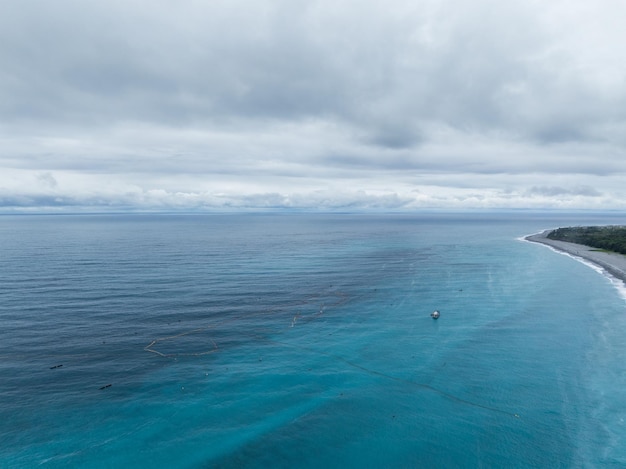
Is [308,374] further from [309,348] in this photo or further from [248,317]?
[248,317]

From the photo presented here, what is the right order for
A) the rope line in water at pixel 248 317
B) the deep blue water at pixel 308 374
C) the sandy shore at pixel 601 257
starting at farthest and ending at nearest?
1. the sandy shore at pixel 601 257
2. the rope line in water at pixel 248 317
3. the deep blue water at pixel 308 374

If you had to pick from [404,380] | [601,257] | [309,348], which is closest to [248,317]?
[309,348]

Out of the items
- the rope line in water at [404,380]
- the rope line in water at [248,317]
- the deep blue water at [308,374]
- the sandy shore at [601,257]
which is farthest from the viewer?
the sandy shore at [601,257]

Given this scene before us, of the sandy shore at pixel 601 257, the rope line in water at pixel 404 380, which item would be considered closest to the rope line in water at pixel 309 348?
the rope line in water at pixel 404 380

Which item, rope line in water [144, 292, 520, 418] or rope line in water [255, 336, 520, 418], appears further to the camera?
rope line in water [144, 292, 520, 418]

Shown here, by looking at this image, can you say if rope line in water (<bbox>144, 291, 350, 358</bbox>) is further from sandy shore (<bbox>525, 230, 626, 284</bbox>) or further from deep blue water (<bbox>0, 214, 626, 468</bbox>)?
sandy shore (<bbox>525, 230, 626, 284</bbox>)

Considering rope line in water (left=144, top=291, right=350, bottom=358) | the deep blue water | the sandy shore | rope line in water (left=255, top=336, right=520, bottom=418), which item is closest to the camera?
the deep blue water

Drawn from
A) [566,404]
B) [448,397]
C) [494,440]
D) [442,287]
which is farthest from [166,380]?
[442,287]

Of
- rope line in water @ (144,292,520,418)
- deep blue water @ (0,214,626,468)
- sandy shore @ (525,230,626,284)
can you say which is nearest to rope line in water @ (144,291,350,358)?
rope line in water @ (144,292,520,418)

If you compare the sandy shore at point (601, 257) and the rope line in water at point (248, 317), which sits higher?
the sandy shore at point (601, 257)

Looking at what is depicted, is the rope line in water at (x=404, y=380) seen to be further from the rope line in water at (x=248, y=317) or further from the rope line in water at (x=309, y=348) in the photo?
the rope line in water at (x=248, y=317)
